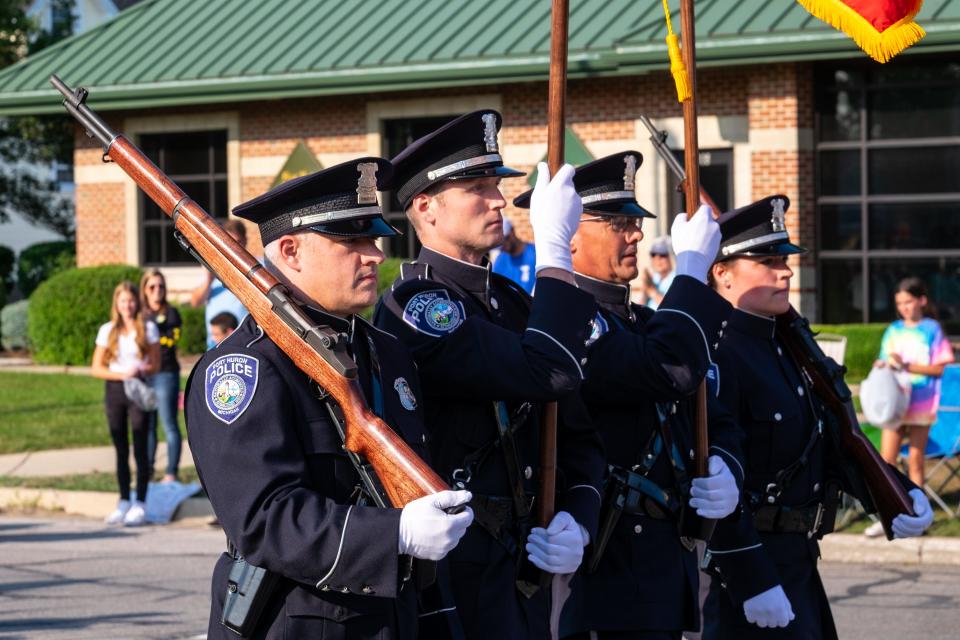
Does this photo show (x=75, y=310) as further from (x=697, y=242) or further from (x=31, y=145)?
(x=697, y=242)

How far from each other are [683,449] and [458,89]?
16.6 meters

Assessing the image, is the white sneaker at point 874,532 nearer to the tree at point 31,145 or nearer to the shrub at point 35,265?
the shrub at point 35,265

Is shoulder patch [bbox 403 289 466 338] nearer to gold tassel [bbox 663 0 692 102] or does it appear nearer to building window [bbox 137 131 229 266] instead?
gold tassel [bbox 663 0 692 102]

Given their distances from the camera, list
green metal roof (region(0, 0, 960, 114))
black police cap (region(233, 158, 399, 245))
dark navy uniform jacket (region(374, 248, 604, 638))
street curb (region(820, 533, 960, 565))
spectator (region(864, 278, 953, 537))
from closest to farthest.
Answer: black police cap (region(233, 158, 399, 245)) < dark navy uniform jacket (region(374, 248, 604, 638)) < street curb (region(820, 533, 960, 565)) < spectator (region(864, 278, 953, 537)) < green metal roof (region(0, 0, 960, 114))

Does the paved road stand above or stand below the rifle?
→ below

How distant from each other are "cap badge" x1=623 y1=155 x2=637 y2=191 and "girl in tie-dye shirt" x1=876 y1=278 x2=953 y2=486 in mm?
6424

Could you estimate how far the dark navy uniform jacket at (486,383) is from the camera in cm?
400

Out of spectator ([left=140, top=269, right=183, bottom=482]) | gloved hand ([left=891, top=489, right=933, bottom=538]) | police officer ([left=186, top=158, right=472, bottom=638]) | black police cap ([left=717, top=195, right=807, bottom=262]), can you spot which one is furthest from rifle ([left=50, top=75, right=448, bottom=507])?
spectator ([left=140, top=269, right=183, bottom=482])

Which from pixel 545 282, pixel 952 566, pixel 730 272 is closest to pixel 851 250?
pixel 952 566

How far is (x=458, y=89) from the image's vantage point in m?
21.2

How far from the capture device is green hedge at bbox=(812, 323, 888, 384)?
57.4 ft

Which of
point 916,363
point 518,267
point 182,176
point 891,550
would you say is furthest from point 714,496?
point 182,176

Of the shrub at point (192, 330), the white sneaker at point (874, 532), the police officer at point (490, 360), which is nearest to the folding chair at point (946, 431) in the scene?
the white sneaker at point (874, 532)

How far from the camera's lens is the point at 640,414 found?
4.82m
